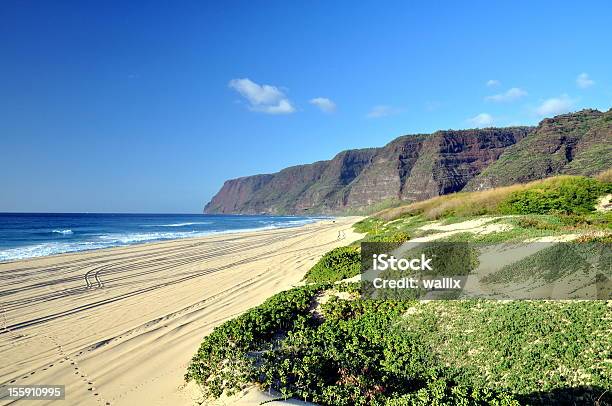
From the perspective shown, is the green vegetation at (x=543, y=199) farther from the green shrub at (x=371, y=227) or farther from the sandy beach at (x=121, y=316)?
the sandy beach at (x=121, y=316)

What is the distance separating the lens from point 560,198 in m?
19.3

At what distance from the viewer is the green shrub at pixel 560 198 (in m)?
18.8

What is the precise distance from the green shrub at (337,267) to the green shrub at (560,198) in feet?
31.4

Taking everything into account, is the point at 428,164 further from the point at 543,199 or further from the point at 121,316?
the point at 121,316

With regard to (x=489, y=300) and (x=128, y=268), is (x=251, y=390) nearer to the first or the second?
(x=489, y=300)

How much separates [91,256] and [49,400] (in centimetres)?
2396

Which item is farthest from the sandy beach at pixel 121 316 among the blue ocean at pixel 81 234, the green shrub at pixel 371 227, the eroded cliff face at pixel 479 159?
the eroded cliff face at pixel 479 159

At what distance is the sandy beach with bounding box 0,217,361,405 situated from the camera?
8109 mm

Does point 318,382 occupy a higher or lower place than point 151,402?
higher

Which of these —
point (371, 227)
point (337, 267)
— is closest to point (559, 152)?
point (371, 227)

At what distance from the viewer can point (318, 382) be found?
20.9 feet

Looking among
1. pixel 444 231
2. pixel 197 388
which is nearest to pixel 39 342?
pixel 197 388

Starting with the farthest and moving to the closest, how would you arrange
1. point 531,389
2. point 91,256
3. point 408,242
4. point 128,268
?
point 91,256 < point 128,268 < point 408,242 < point 531,389

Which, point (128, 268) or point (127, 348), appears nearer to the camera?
point (127, 348)
